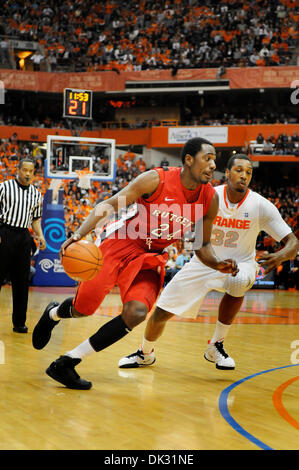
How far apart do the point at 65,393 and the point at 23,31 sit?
30778mm

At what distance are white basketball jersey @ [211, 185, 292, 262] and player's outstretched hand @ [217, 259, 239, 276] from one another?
27.7 inches

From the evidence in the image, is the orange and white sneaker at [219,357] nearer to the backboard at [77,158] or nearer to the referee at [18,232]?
the referee at [18,232]

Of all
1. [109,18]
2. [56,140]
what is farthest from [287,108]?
[56,140]

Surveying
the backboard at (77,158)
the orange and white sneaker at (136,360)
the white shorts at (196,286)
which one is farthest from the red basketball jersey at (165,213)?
the backboard at (77,158)

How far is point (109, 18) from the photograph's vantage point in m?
31.3

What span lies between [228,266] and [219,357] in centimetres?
103

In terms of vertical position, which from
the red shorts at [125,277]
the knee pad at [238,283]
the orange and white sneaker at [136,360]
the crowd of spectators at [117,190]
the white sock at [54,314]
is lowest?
the crowd of spectators at [117,190]

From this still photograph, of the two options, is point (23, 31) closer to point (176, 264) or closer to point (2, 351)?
point (176, 264)

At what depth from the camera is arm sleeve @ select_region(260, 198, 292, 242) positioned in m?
4.69

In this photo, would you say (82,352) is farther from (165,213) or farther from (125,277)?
(165,213)

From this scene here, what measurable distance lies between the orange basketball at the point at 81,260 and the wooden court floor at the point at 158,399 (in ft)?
2.67

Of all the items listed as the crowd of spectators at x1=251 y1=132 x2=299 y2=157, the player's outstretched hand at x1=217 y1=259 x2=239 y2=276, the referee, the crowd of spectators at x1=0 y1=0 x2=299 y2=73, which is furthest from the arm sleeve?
the crowd of spectators at x1=0 y1=0 x2=299 y2=73

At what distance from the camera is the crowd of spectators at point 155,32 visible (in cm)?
2794

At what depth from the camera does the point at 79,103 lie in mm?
16422
